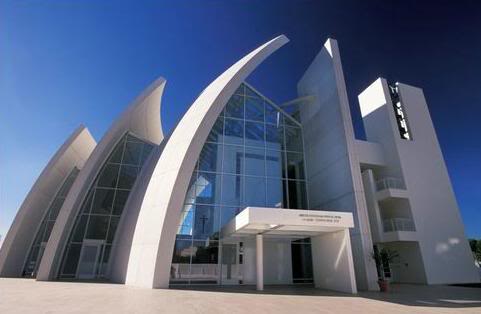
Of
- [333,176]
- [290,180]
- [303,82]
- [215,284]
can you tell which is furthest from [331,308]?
[303,82]

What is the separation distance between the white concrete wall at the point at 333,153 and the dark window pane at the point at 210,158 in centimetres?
733

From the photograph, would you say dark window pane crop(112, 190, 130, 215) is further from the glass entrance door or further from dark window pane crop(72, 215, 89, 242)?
the glass entrance door

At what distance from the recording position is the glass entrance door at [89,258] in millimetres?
18359

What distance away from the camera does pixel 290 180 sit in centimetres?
1997

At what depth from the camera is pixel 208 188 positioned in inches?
683

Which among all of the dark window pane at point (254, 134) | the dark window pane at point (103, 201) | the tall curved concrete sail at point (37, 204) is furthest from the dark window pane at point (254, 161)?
the tall curved concrete sail at point (37, 204)

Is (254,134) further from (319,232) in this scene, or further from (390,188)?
(390,188)

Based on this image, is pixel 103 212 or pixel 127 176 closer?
pixel 103 212

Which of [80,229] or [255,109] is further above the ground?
[255,109]

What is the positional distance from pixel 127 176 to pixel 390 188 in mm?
21149

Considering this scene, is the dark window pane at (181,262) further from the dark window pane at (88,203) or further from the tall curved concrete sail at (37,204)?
the tall curved concrete sail at (37,204)

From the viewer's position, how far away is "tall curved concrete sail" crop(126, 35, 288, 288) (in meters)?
12.5

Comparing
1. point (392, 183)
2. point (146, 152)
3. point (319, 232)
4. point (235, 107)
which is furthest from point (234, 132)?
point (392, 183)

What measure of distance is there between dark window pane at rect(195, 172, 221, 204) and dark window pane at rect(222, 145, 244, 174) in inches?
39.1
